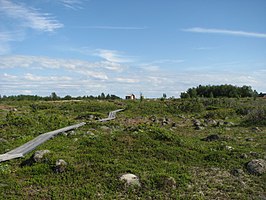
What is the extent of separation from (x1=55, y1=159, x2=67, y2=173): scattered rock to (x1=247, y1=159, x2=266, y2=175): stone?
7701 millimetres

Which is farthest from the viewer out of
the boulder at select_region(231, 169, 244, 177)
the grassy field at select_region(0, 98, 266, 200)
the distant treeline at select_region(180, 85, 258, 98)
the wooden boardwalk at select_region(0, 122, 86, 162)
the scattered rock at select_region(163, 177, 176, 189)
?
the distant treeline at select_region(180, 85, 258, 98)

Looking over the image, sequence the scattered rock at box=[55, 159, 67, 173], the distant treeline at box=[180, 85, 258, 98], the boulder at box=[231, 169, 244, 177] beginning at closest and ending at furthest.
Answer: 1. the scattered rock at box=[55, 159, 67, 173]
2. the boulder at box=[231, 169, 244, 177]
3. the distant treeline at box=[180, 85, 258, 98]

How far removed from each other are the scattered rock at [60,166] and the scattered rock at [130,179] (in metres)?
2.48

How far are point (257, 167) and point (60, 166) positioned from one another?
8.17 metres

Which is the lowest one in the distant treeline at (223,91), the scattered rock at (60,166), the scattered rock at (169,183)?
the scattered rock at (169,183)

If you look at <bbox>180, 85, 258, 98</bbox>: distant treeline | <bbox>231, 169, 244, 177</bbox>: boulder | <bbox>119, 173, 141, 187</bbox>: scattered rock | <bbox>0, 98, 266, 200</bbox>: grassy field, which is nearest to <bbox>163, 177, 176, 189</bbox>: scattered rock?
<bbox>0, 98, 266, 200</bbox>: grassy field

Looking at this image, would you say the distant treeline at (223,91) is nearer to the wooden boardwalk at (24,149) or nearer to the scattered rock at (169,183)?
the wooden boardwalk at (24,149)

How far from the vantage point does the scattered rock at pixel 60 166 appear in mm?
11633

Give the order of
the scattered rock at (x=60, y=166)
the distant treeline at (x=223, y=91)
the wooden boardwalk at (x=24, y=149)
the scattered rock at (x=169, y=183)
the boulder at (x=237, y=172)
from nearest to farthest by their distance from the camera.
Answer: the scattered rock at (x=169, y=183) → the scattered rock at (x=60, y=166) → the boulder at (x=237, y=172) → the wooden boardwalk at (x=24, y=149) → the distant treeline at (x=223, y=91)

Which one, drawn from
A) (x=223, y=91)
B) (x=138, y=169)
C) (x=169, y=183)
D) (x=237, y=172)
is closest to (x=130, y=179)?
(x=138, y=169)

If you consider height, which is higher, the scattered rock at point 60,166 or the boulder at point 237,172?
the scattered rock at point 60,166

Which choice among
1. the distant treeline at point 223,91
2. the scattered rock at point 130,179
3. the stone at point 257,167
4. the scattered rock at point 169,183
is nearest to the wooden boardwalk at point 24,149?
the scattered rock at point 130,179

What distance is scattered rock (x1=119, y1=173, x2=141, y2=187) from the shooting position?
10533 mm

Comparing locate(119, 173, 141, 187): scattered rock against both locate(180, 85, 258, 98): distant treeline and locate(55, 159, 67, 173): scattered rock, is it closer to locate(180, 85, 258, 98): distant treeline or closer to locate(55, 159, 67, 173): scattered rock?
locate(55, 159, 67, 173): scattered rock
